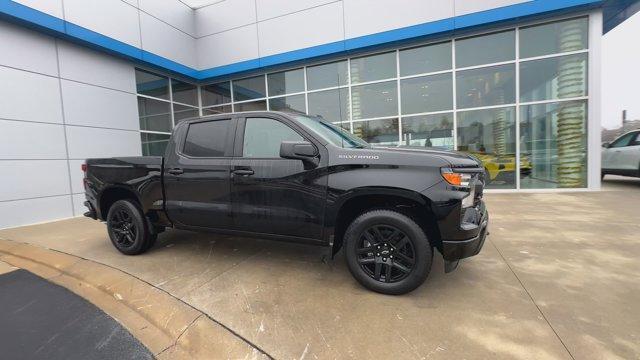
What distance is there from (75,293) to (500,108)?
9.85 m

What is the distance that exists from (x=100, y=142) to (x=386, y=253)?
8.85 metres

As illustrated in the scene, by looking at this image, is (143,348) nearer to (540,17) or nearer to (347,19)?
(347,19)

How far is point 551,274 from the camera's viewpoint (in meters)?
3.30

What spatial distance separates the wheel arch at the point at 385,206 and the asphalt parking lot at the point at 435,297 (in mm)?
594

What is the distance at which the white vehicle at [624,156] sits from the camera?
28.8ft

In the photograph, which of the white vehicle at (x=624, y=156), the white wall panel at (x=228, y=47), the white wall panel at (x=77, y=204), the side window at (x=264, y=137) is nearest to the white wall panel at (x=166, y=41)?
the white wall panel at (x=228, y=47)

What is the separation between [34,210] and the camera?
7.08m

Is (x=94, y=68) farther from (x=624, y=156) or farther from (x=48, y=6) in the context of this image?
(x=624, y=156)

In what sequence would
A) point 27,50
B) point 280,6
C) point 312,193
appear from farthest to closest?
point 280,6 → point 27,50 → point 312,193

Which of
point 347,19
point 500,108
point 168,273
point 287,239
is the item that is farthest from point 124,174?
point 500,108

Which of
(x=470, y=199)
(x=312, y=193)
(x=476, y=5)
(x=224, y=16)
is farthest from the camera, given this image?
(x=224, y=16)

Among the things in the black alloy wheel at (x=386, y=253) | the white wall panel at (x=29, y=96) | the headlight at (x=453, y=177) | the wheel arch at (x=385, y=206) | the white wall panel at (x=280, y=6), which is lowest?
the black alloy wheel at (x=386, y=253)

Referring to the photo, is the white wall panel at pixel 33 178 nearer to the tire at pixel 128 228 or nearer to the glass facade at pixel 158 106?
the glass facade at pixel 158 106

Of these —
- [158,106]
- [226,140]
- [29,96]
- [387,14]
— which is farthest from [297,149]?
[158,106]
